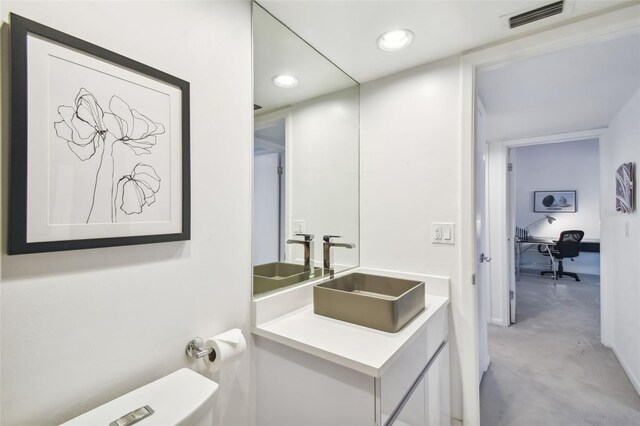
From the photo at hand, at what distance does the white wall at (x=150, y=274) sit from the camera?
0.68 m

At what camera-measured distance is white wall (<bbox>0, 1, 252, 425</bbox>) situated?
0.68m

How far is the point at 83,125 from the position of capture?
2.48 feet

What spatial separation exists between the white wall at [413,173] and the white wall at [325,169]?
0.26 ft

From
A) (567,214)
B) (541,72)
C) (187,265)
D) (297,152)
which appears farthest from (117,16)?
(567,214)

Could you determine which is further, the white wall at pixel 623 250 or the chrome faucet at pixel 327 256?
the white wall at pixel 623 250

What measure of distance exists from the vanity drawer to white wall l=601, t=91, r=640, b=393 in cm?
181

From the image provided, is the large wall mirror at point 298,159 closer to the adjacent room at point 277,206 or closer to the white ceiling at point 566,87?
the adjacent room at point 277,206

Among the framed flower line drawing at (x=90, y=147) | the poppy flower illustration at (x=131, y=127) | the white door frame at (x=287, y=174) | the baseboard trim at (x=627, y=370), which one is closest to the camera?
the framed flower line drawing at (x=90, y=147)

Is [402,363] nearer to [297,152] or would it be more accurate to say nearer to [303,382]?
[303,382]

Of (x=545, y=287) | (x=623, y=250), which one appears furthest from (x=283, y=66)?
(x=545, y=287)

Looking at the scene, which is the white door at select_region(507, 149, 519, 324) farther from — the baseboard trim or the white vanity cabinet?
the white vanity cabinet

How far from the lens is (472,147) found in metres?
1.56

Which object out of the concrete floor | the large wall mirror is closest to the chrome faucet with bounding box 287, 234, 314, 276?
the large wall mirror

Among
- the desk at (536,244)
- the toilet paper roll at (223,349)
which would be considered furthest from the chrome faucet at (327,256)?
the desk at (536,244)
